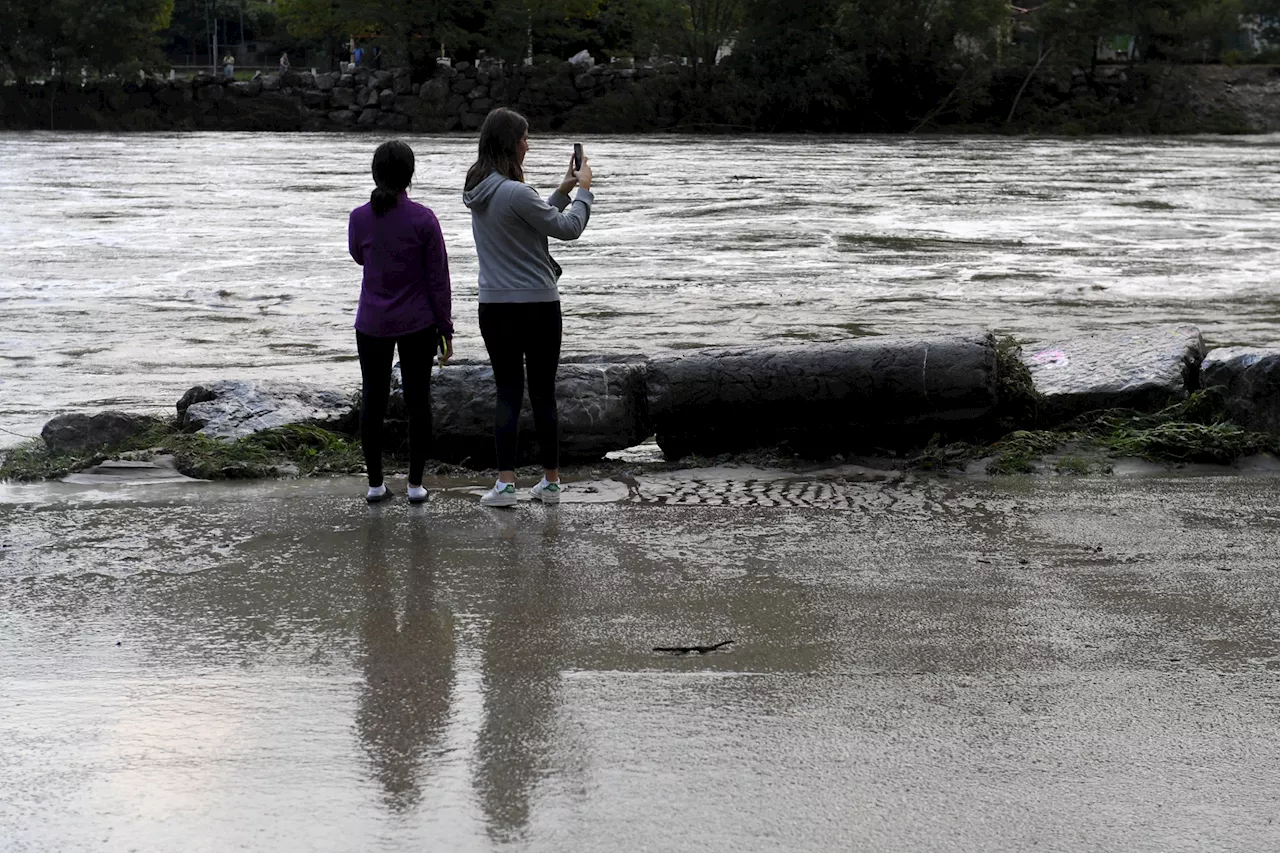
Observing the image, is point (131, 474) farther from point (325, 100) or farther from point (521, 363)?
point (325, 100)

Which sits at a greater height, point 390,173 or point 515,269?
point 390,173

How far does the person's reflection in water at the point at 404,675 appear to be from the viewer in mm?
3738

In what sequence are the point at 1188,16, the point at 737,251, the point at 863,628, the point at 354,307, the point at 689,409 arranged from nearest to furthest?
the point at 863,628 → the point at 689,409 → the point at 354,307 → the point at 737,251 → the point at 1188,16

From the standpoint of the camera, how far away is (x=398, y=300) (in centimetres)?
645

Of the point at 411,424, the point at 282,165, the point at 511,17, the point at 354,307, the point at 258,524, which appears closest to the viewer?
the point at 258,524

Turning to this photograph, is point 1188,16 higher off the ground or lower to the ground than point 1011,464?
higher

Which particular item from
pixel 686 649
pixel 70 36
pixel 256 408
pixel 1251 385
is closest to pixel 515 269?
pixel 256 408

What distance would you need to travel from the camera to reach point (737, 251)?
62.3 ft

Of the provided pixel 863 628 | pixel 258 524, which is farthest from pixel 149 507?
pixel 863 628

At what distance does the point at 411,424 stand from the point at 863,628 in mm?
2700

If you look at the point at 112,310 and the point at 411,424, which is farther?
the point at 112,310

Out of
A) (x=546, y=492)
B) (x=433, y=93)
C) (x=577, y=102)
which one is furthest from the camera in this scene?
(x=433, y=93)

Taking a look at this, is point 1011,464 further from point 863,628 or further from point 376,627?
point 376,627

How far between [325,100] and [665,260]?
4584 centimetres
